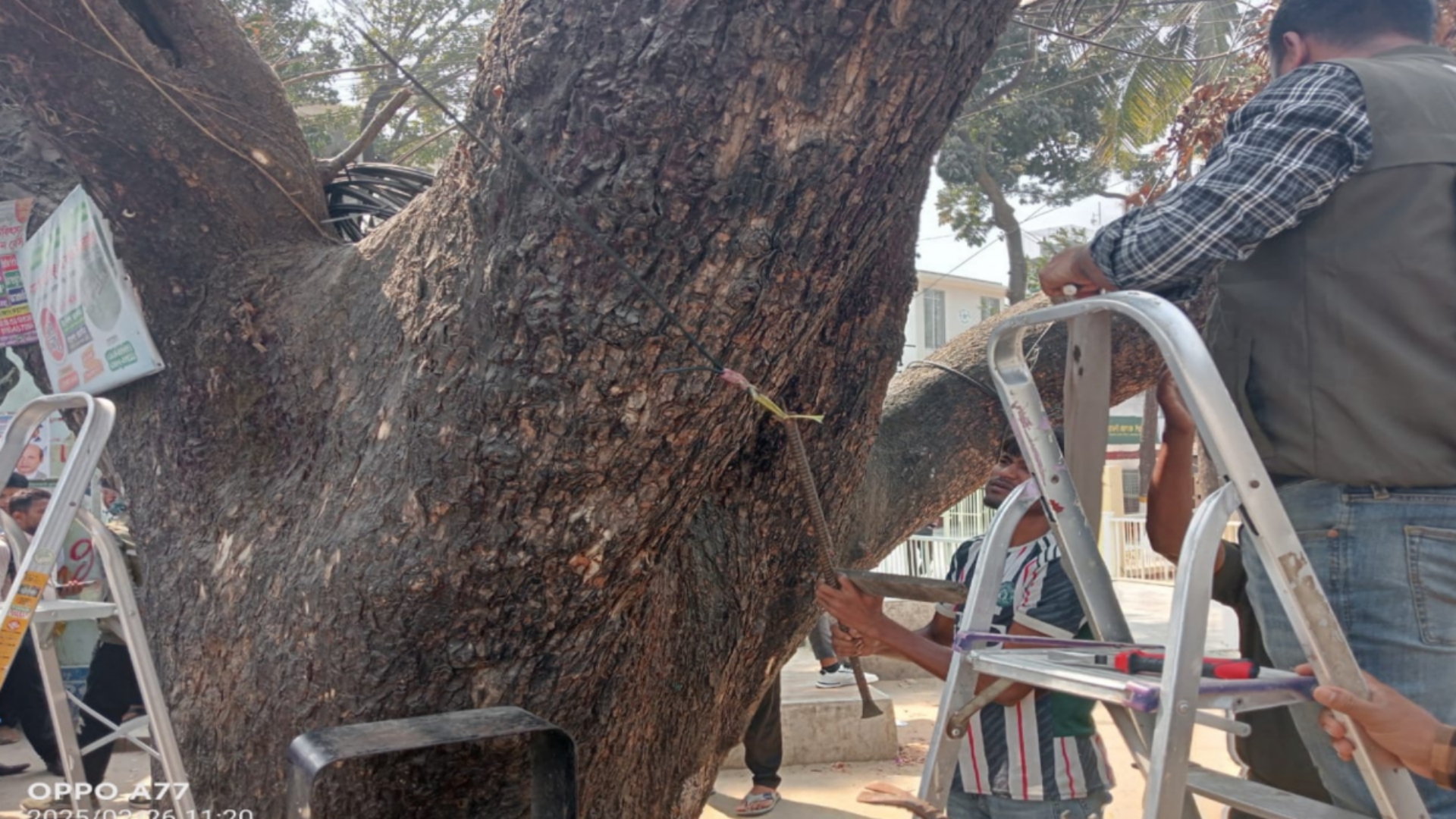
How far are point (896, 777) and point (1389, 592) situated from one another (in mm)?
5422

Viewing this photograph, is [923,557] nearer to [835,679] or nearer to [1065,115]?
[835,679]

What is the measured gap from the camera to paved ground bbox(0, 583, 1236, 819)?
6137 millimetres

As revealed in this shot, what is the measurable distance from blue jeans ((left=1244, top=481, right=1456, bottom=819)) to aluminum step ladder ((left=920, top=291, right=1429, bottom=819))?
0.13 metres

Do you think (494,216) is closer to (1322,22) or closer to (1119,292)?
(1119,292)

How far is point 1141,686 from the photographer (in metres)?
1.53

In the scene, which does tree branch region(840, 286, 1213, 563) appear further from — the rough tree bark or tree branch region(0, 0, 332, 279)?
tree branch region(0, 0, 332, 279)

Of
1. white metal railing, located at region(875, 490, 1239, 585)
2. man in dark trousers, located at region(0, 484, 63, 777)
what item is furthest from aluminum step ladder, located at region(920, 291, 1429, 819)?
white metal railing, located at region(875, 490, 1239, 585)

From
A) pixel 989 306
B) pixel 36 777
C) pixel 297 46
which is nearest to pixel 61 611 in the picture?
pixel 36 777

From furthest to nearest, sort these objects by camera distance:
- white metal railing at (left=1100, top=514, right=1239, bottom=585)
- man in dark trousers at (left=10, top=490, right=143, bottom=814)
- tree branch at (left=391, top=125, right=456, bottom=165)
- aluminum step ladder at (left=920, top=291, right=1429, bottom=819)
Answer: white metal railing at (left=1100, top=514, right=1239, bottom=585) → man in dark trousers at (left=10, top=490, right=143, bottom=814) → tree branch at (left=391, top=125, right=456, bottom=165) → aluminum step ladder at (left=920, top=291, right=1429, bottom=819)

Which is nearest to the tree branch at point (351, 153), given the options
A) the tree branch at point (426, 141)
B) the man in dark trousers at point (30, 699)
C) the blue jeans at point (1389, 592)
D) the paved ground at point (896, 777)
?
the tree branch at point (426, 141)

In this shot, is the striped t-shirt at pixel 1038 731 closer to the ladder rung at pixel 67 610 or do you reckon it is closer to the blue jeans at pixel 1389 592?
the blue jeans at pixel 1389 592

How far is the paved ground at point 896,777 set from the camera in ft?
Answer: 20.1

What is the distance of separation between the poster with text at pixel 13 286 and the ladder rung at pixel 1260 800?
3062 millimetres

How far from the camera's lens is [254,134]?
277 centimetres
